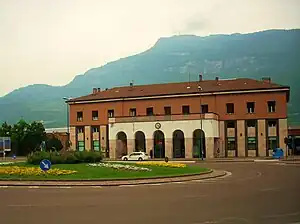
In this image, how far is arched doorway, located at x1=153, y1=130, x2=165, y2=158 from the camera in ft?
248

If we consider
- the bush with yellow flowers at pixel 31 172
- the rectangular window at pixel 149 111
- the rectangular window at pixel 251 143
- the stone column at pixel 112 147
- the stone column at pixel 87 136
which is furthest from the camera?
the stone column at pixel 87 136

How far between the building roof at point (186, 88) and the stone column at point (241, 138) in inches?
214

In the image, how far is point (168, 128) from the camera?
73562 mm

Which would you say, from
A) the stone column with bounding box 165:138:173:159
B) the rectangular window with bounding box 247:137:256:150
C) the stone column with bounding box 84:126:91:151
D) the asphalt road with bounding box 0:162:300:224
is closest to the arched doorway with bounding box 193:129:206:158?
the stone column with bounding box 165:138:173:159

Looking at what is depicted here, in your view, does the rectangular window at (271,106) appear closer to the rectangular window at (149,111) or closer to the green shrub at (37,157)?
the rectangular window at (149,111)

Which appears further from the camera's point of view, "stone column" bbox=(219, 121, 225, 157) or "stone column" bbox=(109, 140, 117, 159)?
"stone column" bbox=(109, 140, 117, 159)

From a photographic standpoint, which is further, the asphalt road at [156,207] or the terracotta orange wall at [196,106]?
the terracotta orange wall at [196,106]

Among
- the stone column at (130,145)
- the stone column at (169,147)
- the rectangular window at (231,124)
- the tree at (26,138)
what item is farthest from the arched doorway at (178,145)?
the tree at (26,138)

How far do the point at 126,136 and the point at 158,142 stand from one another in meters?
5.26

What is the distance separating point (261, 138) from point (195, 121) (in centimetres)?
1034

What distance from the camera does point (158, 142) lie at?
7619 centimetres

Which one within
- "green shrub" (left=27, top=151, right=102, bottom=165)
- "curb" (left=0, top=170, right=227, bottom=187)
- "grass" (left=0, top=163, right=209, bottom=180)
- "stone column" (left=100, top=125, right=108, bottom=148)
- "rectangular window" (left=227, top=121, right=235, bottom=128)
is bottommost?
"curb" (left=0, top=170, right=227, bottom=187)

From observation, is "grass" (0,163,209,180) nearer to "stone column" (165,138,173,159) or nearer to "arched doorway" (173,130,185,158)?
"stone column" (165,138,173,159)

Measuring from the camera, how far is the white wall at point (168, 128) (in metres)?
71.4
